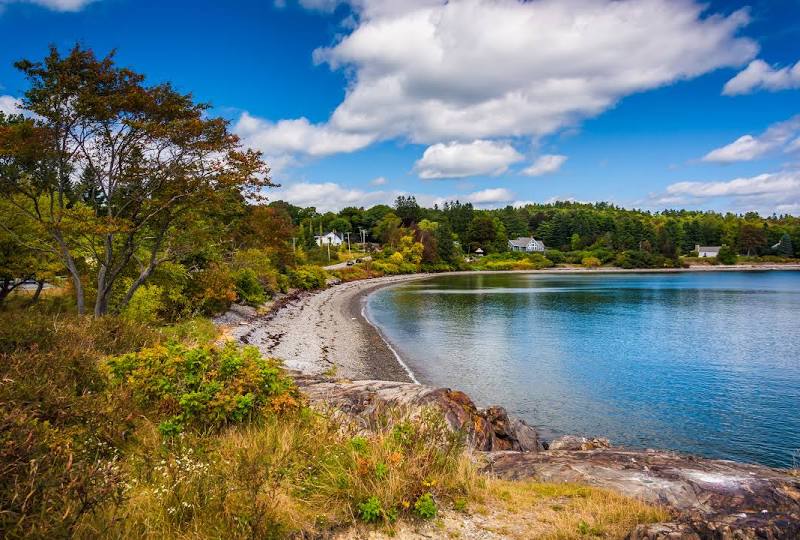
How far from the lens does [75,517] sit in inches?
Result: 130

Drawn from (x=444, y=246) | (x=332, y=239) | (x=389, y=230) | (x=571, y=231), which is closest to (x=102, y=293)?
(x=444, y=246)

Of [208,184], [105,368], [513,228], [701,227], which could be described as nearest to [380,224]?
[513,228]

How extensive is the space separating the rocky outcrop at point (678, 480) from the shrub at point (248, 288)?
2928 cm

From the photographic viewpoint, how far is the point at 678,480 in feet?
24.1

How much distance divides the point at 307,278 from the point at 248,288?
75.6ft

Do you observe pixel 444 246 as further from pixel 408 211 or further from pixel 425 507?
pixel 425 507

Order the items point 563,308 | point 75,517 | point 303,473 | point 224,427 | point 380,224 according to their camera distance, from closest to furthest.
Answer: point 75,517 < point 303,473 < point 224,427 < point 563,308 < point 380,224

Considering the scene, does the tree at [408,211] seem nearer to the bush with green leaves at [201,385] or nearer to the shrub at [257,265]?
the shrub at [257,265]

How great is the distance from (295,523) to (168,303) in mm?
23893

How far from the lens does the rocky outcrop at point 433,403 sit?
1033cm

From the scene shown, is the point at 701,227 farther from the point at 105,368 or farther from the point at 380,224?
the point at 105,368

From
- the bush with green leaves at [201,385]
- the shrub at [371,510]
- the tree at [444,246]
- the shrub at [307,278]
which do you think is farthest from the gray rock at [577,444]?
the tree at [444,246]

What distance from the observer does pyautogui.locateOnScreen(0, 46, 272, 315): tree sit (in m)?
15.5

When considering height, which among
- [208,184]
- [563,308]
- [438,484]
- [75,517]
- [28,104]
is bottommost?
[563,308]
